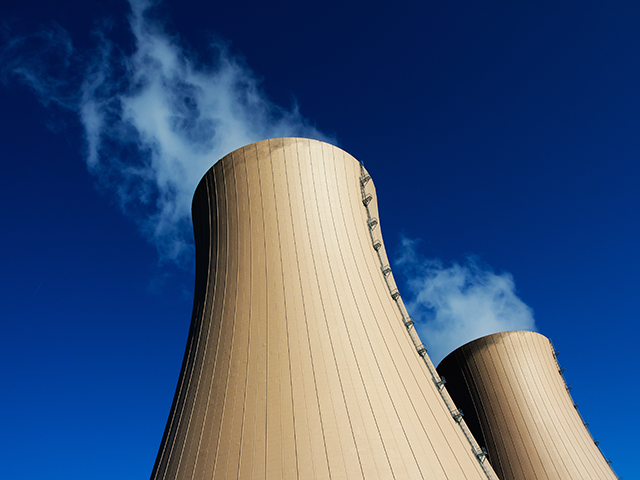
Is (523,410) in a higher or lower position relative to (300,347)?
higher

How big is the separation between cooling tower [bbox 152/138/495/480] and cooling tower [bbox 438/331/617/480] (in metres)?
5.16

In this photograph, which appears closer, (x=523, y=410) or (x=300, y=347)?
(x=300, y=347)

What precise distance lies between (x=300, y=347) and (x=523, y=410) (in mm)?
7527

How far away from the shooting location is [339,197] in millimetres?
6613

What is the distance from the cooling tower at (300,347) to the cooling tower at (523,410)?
516 cm

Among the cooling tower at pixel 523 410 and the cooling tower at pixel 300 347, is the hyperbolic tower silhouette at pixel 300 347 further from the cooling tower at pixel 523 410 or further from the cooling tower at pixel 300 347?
the cooling tower at pixel 523 410

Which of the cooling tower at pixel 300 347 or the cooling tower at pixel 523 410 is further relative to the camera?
the cooling tower at pixel 523 410

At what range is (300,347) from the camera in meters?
5.00

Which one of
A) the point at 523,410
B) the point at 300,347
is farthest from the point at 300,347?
the point at 523,410

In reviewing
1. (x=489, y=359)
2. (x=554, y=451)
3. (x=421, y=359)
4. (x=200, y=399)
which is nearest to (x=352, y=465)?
(x=200, y=399)

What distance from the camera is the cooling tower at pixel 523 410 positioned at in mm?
9492

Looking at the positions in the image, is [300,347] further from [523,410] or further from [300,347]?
[523,410]

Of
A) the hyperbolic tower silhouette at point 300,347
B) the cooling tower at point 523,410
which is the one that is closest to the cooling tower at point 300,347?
the hyperbolic tower silhouette at point 300,347

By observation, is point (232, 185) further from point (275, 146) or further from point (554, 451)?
point (554, 451)
